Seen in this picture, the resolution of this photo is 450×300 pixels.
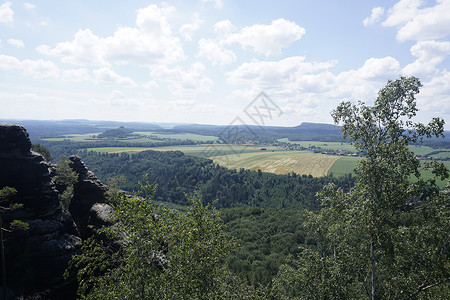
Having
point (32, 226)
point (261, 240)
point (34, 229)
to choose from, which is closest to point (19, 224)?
point (32, 226)

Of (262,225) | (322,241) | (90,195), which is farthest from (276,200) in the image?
(322,241)

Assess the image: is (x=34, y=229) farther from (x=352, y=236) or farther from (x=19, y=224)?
(x=352, y=236)

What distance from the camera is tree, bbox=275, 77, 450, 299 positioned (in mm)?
14969

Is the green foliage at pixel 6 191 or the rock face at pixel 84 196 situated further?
the rock face at pixel 84 196

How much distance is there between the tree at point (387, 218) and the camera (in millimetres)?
14969

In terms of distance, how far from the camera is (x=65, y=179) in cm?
4353

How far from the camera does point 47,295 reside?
25719 mm

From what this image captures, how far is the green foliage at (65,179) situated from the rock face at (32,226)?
37.8ft

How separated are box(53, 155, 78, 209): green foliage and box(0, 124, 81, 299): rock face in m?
11.5

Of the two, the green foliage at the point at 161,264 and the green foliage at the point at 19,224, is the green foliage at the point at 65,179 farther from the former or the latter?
the green foliage at the point at 161,264

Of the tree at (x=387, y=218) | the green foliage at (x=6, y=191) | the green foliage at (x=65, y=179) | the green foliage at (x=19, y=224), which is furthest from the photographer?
the green foliage at (x=65, y=179)

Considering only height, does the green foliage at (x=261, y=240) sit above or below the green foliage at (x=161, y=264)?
below

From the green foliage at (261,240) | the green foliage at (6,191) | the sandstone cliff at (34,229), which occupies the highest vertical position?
the green foliage at (6,191)

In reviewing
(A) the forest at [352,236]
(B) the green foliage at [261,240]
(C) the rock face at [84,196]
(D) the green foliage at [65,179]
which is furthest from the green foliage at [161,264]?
(B) the green foliage at [261,240]
